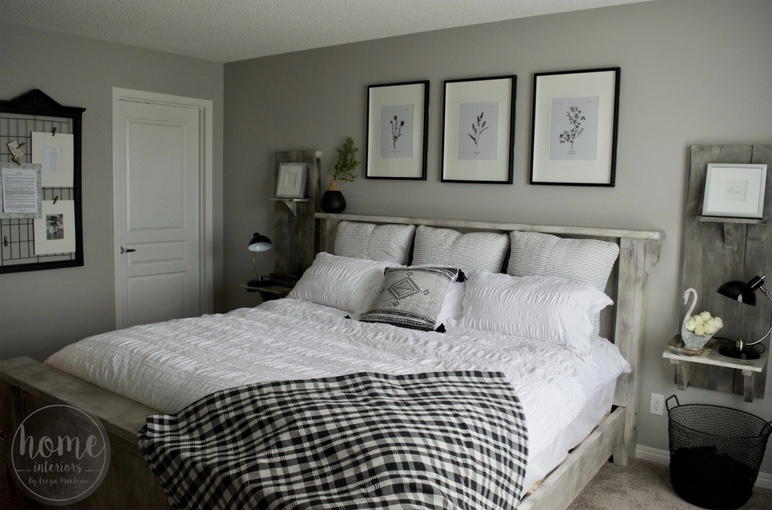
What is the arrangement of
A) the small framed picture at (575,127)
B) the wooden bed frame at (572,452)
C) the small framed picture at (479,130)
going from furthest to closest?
the small framed picture at (479,130) < the small framed picture at (575,127) < the wooden bed frame at (572,452)

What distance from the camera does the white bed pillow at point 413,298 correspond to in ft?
10.3

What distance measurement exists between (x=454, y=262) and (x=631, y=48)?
4.65 feet

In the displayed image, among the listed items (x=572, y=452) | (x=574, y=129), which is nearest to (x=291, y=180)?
(x=574, y=129)

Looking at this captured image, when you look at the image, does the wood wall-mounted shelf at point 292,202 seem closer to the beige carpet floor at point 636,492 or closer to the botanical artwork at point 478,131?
the botanical artwork at point 478,131

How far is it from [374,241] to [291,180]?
0.96m

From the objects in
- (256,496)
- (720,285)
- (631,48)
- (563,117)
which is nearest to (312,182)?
(563,117)

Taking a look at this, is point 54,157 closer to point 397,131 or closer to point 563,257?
point 397,131

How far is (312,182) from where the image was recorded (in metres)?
4.52

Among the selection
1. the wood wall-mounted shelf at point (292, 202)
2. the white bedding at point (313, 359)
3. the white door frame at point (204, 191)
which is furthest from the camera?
the white door frame at point (204, 191)

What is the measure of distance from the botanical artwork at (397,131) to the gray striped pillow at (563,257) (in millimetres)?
1036

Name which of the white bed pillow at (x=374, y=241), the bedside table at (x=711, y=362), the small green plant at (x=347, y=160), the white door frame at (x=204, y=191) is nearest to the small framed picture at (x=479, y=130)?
the white bed pillow at (x=374, y=241)

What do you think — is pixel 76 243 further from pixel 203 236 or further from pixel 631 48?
pixel 631 48

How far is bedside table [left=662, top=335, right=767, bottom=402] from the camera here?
110 inches

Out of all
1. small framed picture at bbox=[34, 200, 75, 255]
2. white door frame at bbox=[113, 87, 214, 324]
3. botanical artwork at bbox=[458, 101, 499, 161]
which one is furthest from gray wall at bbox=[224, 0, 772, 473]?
small framed picture at bbox=[34, 200, 75, 255]
